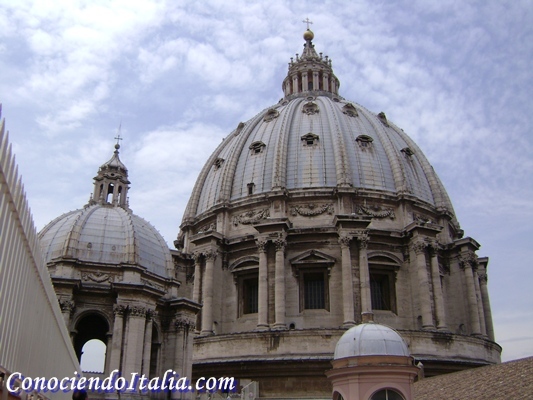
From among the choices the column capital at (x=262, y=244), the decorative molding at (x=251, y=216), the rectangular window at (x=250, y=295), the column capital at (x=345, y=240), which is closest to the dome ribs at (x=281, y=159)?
the decorative molding at (x=251, y=216)

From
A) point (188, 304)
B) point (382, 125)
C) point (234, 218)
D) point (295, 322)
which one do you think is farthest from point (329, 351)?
point (382, 125)

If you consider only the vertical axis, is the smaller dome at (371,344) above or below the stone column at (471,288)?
below

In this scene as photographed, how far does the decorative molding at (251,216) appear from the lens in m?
47.7

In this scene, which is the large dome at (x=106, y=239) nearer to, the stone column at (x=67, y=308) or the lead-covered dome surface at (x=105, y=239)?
the lead-covered dome surface at (x=105, y=239)

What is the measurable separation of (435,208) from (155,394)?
103 ft

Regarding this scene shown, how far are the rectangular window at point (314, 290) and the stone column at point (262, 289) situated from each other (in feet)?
10.9

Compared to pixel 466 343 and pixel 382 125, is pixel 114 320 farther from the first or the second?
pixel 382 125

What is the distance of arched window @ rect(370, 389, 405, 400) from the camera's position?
63.7 feet

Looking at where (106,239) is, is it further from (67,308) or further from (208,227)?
(208,227)

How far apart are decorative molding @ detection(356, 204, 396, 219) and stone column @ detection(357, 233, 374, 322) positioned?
161 inches

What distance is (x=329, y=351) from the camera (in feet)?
127

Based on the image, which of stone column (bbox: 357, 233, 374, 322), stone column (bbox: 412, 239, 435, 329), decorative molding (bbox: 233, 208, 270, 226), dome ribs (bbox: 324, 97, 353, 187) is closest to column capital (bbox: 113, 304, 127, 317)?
stone column (bbox: 357, 233, 374, 322)

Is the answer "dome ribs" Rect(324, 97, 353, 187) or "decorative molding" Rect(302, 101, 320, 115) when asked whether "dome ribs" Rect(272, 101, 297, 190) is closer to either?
"decorative molding" Rect(302, 101, 320, 115)

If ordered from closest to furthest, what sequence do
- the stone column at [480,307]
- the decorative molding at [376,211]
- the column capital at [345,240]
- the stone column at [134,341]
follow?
the stone column at [134,341], the column capital at [345,240], the decorative molding at [376,211], the stone column at [480,307]
